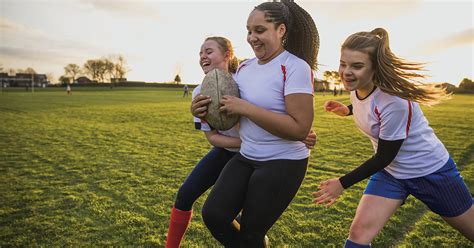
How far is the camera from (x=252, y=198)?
2549 mm

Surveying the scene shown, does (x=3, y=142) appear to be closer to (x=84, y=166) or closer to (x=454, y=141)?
(x=84, y=166)

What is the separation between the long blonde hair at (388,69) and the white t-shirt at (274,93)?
58cm

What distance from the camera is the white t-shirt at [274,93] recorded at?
253cm

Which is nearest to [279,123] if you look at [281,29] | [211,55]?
[281,29]

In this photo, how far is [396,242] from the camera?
3973mm

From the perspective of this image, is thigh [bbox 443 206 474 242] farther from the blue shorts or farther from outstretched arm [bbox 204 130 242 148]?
outstretched arm [bbox 204 130 242 148]

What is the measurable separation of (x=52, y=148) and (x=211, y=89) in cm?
828

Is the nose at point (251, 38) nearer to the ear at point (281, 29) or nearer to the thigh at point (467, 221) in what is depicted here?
the ear at point (281, 29)

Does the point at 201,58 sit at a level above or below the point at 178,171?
above

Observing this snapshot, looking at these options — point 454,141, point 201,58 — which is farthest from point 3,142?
point 454,141

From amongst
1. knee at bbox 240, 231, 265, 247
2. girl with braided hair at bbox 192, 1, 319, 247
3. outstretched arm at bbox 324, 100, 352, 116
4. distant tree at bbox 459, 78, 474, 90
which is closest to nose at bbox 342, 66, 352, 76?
girl with braided hair at bbox 192, 1, 319, 247

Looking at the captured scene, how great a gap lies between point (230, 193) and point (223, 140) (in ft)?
2.17

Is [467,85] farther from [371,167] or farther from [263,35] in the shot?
[263,35]

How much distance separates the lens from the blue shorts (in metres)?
2.82
